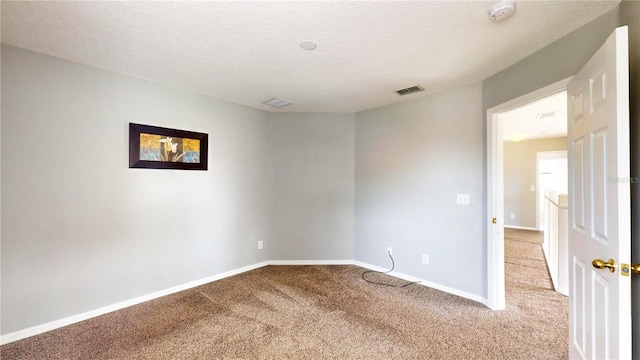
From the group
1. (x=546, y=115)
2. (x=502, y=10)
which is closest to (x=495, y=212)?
(x=502, y=10)

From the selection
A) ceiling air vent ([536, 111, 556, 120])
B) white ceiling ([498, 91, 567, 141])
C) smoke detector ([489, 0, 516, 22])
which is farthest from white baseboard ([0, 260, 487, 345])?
ceiling air vent ([536, 111, 556, 120])

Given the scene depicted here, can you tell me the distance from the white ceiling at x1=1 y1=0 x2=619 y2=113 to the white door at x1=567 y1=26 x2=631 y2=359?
1.99 ft

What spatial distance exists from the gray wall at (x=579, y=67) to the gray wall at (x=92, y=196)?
320cm

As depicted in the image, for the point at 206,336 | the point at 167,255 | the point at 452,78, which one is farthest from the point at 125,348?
the point at 452,78

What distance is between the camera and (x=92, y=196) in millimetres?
2412

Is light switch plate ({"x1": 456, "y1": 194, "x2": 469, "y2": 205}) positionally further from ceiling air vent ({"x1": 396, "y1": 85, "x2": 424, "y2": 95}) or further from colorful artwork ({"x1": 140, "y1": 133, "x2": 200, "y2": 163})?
colorful artwork ({"x1": 140, "y1": 133, "x2": 200, "y2": 163})

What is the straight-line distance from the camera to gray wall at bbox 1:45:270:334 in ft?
6.79

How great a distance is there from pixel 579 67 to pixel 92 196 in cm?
411

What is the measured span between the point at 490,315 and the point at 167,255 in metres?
3.43

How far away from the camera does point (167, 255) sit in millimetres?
2924

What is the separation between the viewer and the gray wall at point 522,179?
677 cm

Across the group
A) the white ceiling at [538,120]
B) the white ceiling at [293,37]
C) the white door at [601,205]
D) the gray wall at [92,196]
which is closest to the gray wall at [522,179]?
the white ceiling at [538,120]

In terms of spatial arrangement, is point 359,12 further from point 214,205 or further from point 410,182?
point 214,205

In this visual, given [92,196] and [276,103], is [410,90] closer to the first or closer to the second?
[276,103]
